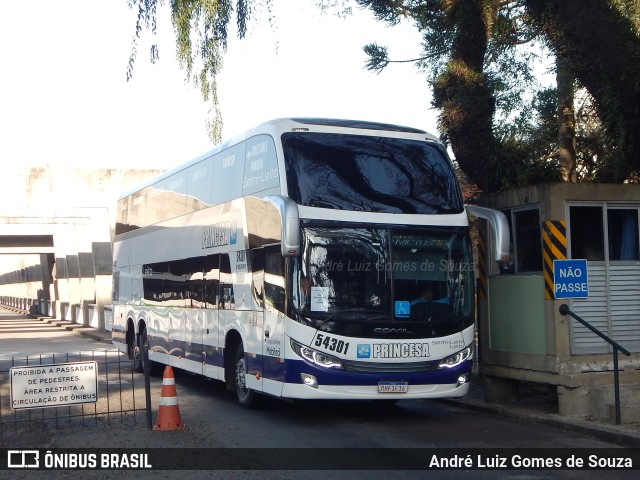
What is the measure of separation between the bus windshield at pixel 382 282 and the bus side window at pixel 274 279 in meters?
0.29

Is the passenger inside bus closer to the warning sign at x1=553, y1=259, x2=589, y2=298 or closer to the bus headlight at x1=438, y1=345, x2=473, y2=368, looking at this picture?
the bus headlight at x1=438, y1=345, x2=473, y2=368

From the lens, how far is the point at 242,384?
14.1 m

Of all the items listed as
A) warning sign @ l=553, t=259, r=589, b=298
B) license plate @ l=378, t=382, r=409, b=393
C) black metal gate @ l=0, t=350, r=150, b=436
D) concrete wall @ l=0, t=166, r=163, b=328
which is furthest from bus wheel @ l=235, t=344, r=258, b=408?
concrete wall @ l=0, t=166, r=163, b=328

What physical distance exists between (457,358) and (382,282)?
5.07 ft

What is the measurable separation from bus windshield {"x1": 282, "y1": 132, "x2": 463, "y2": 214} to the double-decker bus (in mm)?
16

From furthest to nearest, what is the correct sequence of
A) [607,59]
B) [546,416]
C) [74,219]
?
[74,219] → [546,416] → [607,59]

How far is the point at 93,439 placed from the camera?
36.1 ft

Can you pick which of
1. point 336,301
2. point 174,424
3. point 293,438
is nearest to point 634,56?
point 336,301

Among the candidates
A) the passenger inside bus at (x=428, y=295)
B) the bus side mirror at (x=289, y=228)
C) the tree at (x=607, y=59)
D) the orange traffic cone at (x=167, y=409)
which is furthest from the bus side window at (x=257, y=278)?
the tree at (x=607, y=59)

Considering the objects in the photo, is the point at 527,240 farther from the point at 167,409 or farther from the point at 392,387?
the point at 167,409

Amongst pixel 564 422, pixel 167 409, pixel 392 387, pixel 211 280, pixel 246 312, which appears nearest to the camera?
pixel 167 409

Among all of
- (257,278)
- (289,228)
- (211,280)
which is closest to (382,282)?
(289,228)

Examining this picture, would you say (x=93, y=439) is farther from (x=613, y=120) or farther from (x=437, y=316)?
(x=613, y=120)

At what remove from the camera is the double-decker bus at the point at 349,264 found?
11.9 metres
